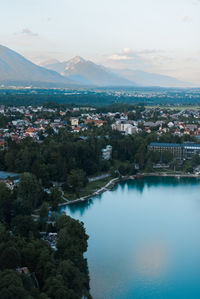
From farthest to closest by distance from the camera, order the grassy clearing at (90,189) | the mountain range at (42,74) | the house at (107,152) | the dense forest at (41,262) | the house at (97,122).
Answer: the mountain range at (42,74) < the house at (97,122) < the house at (107,152) < the grassy clearing at (90,189) < the dense forest at (41,262)

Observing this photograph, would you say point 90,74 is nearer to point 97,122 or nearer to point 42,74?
point 42,74

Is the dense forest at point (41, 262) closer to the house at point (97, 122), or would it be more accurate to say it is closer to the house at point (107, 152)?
the house at point (107, 152)

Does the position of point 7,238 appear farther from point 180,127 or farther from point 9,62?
point 9,62

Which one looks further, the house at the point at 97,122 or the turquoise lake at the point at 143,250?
the house at the point at 97,122

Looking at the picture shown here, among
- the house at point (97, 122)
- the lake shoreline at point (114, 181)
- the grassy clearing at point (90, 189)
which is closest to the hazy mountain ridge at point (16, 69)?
the house at point (97, 122)

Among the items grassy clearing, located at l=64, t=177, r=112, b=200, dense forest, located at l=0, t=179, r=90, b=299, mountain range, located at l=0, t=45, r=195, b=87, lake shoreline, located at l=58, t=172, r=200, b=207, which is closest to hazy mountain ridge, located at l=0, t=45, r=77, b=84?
mountain range, located at l=0, t=45, r=195, b=87

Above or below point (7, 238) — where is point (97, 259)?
below

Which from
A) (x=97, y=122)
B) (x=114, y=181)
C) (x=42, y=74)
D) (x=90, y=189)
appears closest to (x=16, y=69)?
(x=42, y=74)

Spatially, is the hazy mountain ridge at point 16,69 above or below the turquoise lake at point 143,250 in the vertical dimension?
above

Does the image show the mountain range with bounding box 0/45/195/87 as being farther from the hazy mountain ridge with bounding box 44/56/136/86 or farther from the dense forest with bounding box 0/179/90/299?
the dense forest with bounding box 0/179/90/299

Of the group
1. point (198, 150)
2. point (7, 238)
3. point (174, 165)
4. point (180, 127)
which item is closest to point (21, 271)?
point (7, 238)

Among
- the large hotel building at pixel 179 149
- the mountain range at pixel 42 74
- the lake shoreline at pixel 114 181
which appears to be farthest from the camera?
the mountain range at pixel 42 74
